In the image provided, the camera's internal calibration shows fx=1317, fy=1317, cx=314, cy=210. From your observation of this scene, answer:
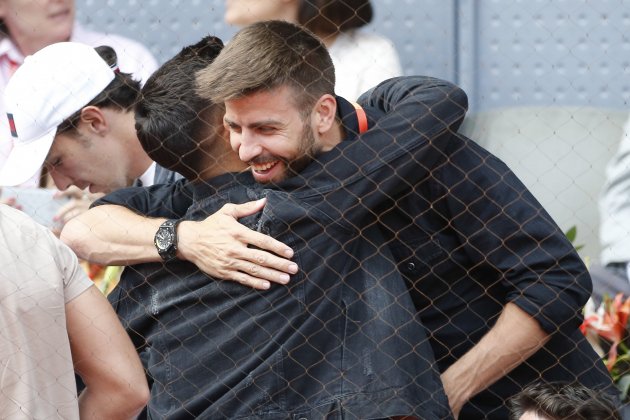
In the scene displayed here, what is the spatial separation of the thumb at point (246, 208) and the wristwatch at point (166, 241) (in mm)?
123

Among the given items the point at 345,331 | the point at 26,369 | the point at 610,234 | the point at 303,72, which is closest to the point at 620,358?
the point at 610,234

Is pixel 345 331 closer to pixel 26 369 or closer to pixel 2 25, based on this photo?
pixel 26 369

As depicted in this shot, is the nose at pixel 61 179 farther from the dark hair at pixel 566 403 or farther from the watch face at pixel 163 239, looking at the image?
the dark hair at pixel 566 403

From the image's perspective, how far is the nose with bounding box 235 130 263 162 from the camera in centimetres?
238

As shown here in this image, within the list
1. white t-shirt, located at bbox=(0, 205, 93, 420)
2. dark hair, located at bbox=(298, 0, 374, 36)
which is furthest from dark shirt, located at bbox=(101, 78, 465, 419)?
dark hair, located at bbox=(298, 0, 374, 36)

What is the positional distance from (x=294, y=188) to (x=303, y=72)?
219mm

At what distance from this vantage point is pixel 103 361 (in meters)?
2.39

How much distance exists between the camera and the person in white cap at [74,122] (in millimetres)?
2953

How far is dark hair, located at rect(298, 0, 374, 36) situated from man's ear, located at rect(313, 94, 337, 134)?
2.81 ft


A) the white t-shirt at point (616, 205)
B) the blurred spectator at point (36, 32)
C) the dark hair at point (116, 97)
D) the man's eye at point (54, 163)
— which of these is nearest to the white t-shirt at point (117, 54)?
the blurred spectator at point (36, 32)

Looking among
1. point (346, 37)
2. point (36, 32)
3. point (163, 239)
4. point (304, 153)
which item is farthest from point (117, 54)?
point (304, 153)

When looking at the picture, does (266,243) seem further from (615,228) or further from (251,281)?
(615,228)

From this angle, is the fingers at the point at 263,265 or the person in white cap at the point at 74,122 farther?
the person in white cap at the point at 74,122

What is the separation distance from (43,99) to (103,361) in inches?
31.4
